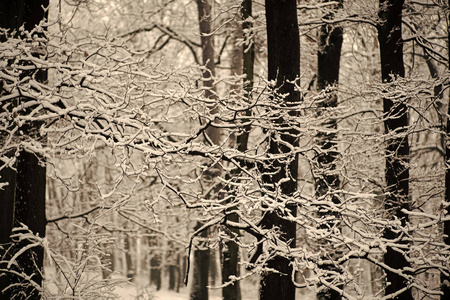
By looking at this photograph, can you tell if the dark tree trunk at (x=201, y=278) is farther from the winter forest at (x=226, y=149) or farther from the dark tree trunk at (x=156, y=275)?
the dark tree trunk at (x=156, y=275)

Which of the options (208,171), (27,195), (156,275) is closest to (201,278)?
(208,171)

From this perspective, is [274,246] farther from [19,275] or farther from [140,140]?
[19,275]

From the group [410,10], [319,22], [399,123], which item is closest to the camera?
[399,123]

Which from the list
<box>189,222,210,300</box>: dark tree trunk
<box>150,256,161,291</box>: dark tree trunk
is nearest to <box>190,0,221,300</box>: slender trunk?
<box>189,222,210,300</box>: dark tree trunk

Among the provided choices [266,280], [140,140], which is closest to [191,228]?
[266,280]

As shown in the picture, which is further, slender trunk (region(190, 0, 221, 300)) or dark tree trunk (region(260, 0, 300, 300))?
slender trunk (region(190, 0, 221, 300))

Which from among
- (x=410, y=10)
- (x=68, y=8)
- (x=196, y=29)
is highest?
(x=68, y=8)

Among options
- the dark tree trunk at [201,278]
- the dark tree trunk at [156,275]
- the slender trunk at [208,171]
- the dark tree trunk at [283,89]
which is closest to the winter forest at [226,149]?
the dark tree trunk at [283,89]

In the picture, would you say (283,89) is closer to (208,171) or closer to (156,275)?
(208,171)

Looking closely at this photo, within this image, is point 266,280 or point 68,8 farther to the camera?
point 68,8

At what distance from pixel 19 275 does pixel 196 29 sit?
1129 cm

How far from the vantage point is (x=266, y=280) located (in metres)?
6.48

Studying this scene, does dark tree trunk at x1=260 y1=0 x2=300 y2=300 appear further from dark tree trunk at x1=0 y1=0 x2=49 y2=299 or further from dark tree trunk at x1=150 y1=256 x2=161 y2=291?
dark tree trunk at x1=150 y1=256 x2=161 y2=291

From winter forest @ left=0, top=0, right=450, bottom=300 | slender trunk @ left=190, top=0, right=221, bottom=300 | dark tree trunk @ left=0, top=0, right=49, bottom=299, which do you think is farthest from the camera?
slender trunk @ left=190, top=0, right=221, bottom=300
